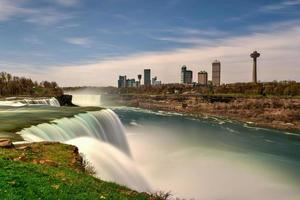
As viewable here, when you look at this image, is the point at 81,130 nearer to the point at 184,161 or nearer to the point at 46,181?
the point at 184,161

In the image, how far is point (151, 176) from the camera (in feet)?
97.9

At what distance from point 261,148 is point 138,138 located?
60.9 feet

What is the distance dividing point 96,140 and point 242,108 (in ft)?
305

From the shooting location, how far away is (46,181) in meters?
11.3

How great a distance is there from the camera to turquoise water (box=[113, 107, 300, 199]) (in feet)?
92.2

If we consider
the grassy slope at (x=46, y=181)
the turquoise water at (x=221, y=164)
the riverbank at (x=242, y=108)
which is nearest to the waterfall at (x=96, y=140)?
the turquoise water at (x=221, y=164)

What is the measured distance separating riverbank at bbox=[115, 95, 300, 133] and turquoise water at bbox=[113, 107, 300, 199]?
26.9 metres

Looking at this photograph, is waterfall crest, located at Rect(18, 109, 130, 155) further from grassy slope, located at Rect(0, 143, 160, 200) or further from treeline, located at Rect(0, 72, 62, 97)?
treeline, located at Rect(0, 72, 62, 97)

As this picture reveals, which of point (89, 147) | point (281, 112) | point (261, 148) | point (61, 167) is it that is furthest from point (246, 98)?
point (61, 167)

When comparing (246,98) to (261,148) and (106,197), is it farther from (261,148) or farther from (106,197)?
(106,197)

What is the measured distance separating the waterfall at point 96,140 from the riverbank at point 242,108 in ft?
175

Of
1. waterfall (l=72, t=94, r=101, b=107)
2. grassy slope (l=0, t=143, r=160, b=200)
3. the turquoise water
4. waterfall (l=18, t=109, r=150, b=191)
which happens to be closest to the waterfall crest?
waterfall (l=18, t=109, r=150, b=191)

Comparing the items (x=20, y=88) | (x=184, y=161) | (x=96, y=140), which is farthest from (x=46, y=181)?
(x=20, y=88)

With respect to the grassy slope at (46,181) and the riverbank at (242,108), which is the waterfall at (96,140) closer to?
the grassy slope at (46,181)
